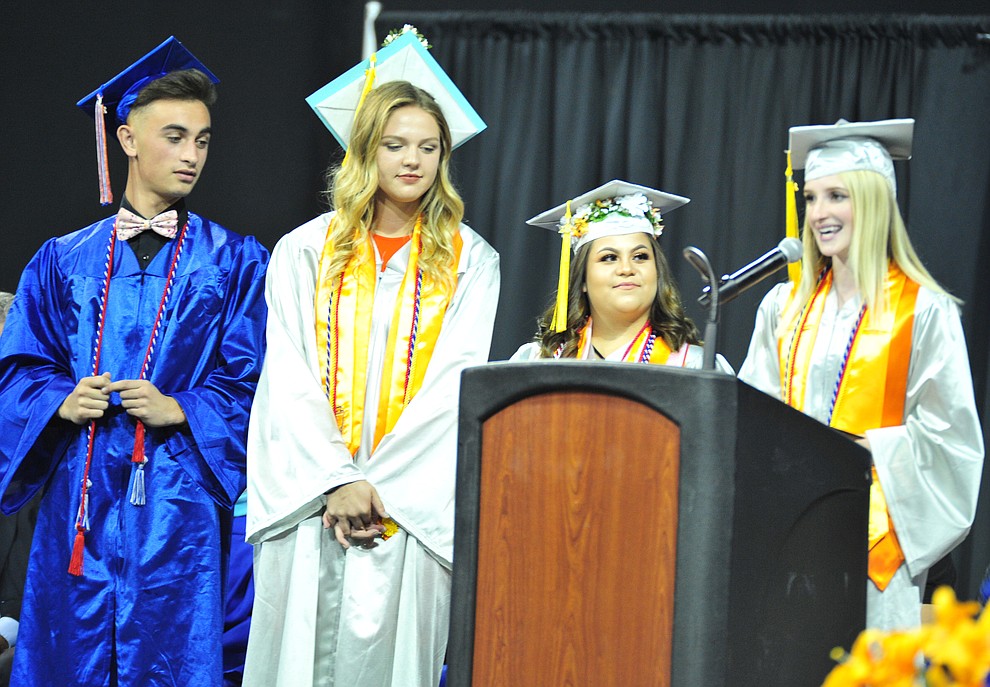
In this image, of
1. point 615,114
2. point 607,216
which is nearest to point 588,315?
point 607,216

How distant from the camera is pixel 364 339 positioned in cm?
321

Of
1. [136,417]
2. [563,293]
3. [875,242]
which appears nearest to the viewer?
[875,242]

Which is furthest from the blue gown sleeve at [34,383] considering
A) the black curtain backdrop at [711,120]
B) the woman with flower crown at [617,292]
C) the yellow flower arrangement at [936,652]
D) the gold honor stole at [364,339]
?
the yellow flower arrangement at [936,652]

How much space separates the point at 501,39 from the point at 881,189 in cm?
283

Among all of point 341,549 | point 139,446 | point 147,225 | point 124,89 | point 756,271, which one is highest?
point 124,89

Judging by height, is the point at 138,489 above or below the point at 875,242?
below

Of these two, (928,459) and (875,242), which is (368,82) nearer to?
(875,242)

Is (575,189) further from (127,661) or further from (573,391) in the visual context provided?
(573,391)

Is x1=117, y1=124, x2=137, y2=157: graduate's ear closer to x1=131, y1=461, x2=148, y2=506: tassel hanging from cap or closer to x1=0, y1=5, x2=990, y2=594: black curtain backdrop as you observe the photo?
x1=131, y1=461, x2=148, y2=506: tassel hanging from cap

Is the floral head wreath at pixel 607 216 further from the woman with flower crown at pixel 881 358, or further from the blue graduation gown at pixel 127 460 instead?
the blue graduation gown at pixel 127 460

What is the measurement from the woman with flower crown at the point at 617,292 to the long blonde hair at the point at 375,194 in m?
0.34

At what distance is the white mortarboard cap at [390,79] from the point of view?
11.4 ft

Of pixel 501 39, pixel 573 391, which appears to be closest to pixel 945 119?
pixel 501 39

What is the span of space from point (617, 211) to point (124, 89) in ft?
5.05
